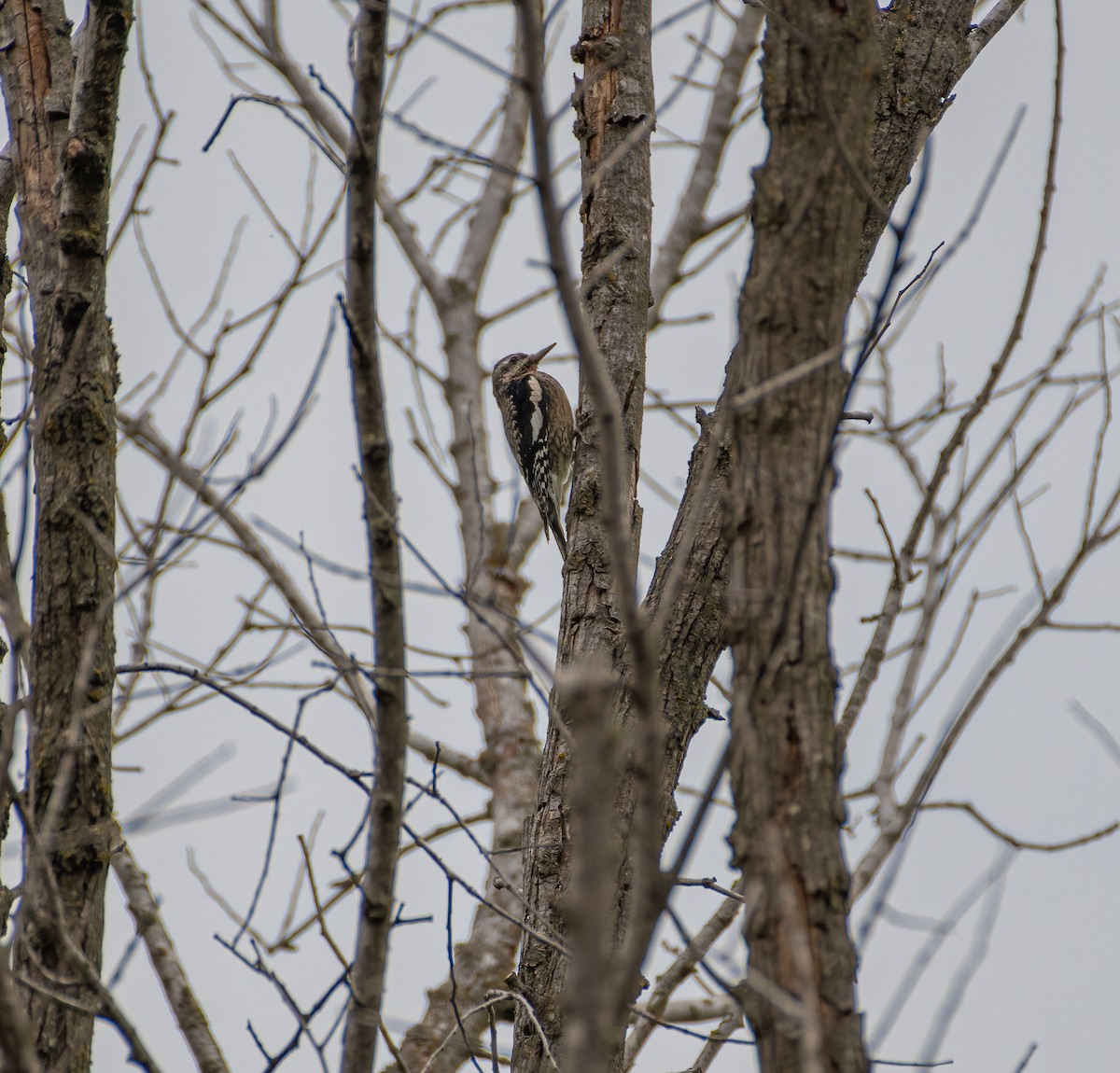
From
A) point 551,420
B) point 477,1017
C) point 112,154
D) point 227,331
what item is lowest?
point 477,1017

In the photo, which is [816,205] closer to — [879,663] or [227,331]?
[879,663]

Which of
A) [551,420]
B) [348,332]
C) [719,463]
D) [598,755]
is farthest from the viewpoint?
[551,420]

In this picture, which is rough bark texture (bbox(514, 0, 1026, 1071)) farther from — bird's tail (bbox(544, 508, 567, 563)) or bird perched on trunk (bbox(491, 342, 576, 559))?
bird perched on trunk (bbox(491, 342, 576, 559))

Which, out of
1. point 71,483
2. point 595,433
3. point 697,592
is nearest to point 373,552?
point 71,483

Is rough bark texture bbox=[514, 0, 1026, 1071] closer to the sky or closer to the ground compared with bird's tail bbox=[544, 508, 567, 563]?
closer to the ground

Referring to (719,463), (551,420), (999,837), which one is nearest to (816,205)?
(719,463)

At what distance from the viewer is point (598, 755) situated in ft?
3.79

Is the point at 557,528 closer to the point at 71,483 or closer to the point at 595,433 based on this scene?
the point at 595,433

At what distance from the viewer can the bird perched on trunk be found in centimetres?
767

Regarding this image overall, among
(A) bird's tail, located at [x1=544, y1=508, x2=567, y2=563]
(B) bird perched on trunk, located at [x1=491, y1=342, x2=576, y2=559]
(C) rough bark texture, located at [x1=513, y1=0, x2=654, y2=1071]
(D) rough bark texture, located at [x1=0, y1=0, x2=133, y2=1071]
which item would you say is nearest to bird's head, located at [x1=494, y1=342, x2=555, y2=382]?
(B) bird perched on trunk, located at [x1=491, y1=342, x2=576, y2=559]

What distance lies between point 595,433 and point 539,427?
4.03 metres

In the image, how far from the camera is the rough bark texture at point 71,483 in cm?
229

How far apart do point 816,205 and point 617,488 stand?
85cm

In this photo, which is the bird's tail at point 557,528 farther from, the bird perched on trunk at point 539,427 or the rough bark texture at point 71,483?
the rough bark texture at point 71,483
